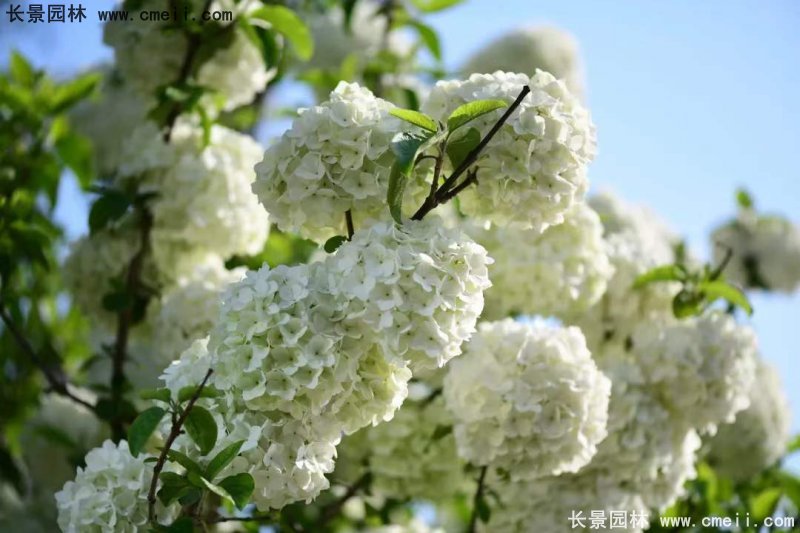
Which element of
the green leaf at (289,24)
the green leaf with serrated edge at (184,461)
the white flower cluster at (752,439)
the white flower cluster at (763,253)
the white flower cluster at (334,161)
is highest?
the white flower cluster at (334,161)

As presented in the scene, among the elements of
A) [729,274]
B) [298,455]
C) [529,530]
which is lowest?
[729,274]

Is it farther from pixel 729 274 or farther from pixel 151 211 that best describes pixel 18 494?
pixel 729 274

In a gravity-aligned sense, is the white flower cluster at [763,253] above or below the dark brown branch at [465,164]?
below

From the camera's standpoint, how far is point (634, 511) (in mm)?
2555

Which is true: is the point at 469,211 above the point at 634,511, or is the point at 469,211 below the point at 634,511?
above

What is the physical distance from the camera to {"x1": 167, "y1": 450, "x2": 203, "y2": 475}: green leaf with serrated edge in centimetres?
169

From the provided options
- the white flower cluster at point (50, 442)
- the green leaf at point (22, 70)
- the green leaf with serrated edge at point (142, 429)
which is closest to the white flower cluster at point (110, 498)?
the green leaf with serrated edge at point (142, 429)

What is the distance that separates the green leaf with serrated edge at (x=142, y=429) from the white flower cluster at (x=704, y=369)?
4.66 ft

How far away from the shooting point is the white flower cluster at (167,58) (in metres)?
2.97

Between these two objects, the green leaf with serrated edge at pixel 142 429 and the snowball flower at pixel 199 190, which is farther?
the snowball flower at pixel 199 190

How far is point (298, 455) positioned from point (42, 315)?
258cm

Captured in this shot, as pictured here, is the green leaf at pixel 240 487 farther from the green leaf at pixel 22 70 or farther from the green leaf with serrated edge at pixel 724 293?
the green leaf at pixel 22 70

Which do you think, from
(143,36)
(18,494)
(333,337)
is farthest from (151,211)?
(333,337)

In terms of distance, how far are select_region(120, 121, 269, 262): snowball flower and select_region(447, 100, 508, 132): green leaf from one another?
46.2 inches
